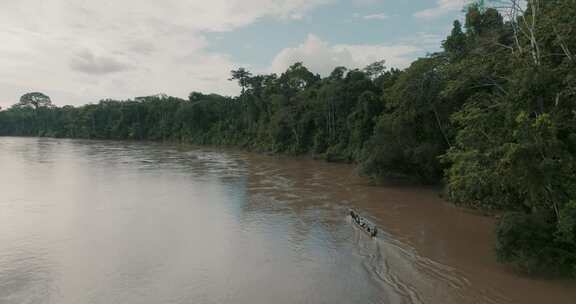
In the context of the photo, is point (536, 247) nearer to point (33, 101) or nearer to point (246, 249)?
point (246, 249)

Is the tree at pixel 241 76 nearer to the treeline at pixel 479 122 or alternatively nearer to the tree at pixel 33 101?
the treeline at pixel 479 122

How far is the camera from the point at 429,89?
22.0m

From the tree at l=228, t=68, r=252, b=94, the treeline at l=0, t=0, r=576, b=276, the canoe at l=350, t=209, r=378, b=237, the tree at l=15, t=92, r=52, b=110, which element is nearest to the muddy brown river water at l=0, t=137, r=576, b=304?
the canoe at l=350, t=209, r=378, b=237

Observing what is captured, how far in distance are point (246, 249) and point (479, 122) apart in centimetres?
829

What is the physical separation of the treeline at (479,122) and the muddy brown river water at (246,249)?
146 cm

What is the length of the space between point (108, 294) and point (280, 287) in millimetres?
4354

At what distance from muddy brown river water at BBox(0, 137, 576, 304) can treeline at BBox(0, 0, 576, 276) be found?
1462 mm

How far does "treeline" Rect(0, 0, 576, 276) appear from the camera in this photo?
29.7 feet

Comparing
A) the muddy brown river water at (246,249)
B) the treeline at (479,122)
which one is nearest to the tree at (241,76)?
the treeline at (479,122)

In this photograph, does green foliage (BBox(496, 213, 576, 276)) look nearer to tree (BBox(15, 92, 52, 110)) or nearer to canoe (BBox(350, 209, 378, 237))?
canoe (BBox(350, 209, 378, 237))

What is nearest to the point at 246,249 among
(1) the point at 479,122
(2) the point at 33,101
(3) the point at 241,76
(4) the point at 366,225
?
(4) the point at 366,225

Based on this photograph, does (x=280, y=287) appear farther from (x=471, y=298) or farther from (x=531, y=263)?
(x=531, y=263)

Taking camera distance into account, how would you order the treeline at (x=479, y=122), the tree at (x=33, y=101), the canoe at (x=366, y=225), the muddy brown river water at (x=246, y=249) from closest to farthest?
the treeline at (x=479, y=122), the muddy brown river water at (x=246, y=249), the canoe at (x=366, y=225), the tree at (x=33, y=101)

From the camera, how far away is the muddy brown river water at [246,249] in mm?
9531
